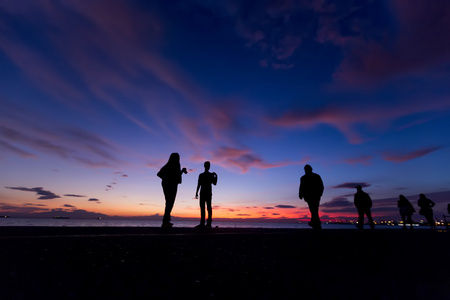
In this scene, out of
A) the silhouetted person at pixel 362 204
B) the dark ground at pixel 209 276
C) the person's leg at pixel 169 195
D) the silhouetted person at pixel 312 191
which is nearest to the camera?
the dark ground at pixel 209 276

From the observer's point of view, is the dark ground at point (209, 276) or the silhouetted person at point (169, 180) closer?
the dark ground at point (209, 276)

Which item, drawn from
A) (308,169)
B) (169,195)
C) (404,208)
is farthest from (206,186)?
(404,208)

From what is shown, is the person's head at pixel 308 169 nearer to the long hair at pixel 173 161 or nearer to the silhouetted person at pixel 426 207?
the long hair at pixel 173 161

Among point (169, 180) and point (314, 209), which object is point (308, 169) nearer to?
point (314, 209)

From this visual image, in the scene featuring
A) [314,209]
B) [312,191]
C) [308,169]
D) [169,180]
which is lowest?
[314,209]

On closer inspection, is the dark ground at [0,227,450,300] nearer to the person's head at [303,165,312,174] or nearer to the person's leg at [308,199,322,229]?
the person's leg at [308,199,322,229]

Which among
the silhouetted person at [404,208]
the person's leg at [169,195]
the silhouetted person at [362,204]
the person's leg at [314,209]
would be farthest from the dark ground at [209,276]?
the silhouetted person at [404,208]

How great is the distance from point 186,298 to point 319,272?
1215 millimetres

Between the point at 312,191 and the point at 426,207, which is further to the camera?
the point at 426,207

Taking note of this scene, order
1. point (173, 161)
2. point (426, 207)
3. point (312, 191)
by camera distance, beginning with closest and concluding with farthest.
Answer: point (173, 161), point (312, 191), point (426, 207)

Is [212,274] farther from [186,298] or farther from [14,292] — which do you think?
[14,292]

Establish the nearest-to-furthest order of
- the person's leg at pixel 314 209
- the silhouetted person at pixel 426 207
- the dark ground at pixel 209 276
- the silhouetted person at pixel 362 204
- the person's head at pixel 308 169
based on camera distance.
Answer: the dark ground at pixel 209 276 < the person's leg at pixel 314 209 < the person's head at pixel 308 169 < the silhouetted person at pixel 362 204 < the silhouetted person at pixel 426 207

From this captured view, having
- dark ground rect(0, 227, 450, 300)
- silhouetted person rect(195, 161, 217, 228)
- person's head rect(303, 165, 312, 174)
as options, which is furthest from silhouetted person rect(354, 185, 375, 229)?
dark ground rect(0, 227, 450, 300)

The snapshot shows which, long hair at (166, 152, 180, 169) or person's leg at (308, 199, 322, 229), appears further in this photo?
person's leg at (308, 199, 322, 229)
